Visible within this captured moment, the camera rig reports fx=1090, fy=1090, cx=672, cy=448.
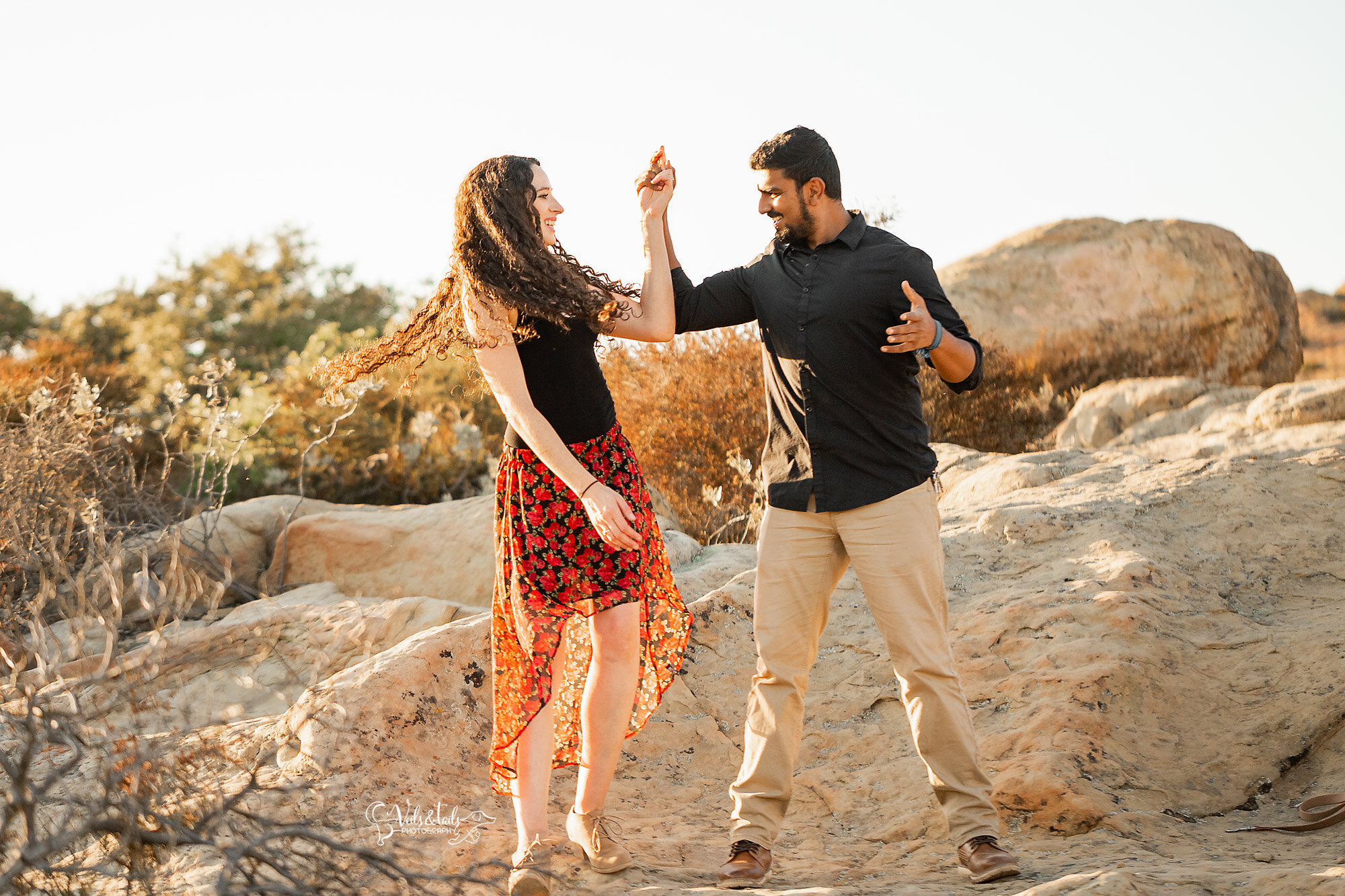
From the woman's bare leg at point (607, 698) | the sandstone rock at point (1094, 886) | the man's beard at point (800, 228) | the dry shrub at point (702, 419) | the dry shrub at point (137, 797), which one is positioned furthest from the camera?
the dry shrub at point (702, 419)

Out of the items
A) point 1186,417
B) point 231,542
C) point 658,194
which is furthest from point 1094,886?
point 1186,417

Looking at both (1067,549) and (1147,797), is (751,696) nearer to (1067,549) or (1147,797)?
(1147,797)

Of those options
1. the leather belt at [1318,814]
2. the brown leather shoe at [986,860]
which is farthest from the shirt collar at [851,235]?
the leather belt at [1318,814]

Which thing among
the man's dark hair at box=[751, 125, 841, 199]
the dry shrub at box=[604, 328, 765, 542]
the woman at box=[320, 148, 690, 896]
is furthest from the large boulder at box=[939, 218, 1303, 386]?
the woman at box=[320, 148, 690, 896]

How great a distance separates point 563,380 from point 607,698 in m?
0.91

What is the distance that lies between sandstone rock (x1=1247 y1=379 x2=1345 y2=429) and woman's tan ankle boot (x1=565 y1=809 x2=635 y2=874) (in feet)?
20.0

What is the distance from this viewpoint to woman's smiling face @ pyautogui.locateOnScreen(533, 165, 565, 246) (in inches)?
123

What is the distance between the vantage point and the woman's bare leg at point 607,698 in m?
3.06

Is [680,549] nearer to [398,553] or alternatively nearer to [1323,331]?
[398,553]

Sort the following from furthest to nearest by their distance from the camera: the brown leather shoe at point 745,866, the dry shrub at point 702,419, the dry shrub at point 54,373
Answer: the dry shrub at point 702,419
the dry shrub at point 54,373
the brown leather shoe at point 745,866

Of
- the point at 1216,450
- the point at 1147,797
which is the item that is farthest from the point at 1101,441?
the point at 1147,797

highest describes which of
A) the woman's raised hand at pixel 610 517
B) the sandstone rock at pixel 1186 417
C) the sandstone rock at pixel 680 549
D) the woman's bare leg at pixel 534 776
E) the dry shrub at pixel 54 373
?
the dry shrub at pixel 54 373

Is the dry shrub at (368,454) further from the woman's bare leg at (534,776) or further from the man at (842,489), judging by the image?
the man at (842,489)

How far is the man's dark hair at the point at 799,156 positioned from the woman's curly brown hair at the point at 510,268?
1.95 ft
